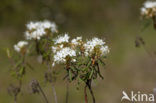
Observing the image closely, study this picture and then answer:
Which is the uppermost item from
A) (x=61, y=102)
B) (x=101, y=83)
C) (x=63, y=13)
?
(x=63, y=13)

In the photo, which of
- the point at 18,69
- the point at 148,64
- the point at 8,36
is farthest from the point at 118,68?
the point at 18,69

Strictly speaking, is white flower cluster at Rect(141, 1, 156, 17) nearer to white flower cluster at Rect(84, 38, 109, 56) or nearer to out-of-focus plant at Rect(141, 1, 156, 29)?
out-of-focus plant at Rect(141, 1, 156, 29)

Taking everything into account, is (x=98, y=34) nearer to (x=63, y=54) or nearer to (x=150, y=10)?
(x=150, y=10)

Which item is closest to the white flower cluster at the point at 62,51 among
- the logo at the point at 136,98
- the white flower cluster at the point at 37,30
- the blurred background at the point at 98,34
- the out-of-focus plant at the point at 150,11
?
the white flower cluster at the point at 37,30

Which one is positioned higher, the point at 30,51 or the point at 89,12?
the point at 89,12

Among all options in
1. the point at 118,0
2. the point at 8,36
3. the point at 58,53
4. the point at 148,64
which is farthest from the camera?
the point at 118,0

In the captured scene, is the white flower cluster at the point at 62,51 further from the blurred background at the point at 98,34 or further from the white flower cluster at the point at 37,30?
the blurred background at the point at 98,34

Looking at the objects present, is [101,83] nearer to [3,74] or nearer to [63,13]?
[3,74]

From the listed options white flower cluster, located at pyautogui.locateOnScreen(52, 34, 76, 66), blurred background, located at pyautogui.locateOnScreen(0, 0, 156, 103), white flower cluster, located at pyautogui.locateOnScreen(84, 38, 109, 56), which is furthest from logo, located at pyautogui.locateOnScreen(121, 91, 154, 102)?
blurred background, located at pyautogui.locateOnScreen(0, 0, 156, 103)
